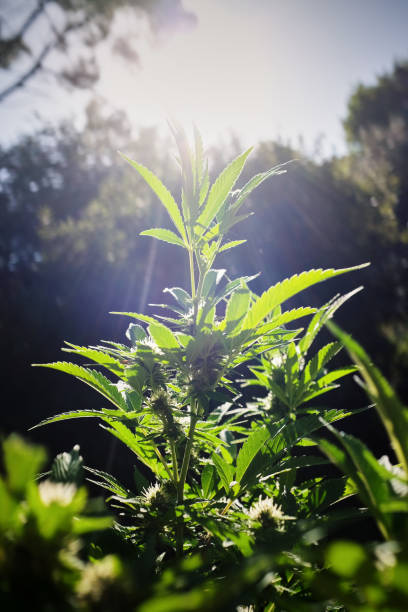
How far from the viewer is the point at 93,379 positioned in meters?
0.55

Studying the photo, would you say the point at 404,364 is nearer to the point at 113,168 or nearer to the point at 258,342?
the point at 258,342

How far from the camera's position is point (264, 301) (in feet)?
1.58

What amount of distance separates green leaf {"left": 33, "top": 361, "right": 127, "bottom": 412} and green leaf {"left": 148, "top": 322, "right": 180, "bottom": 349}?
133mm

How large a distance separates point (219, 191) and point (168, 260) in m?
4.41

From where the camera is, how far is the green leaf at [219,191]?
542 millimetres

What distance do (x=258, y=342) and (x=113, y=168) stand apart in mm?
11337

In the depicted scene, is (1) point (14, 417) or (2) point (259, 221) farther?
(2) point (259, 221)

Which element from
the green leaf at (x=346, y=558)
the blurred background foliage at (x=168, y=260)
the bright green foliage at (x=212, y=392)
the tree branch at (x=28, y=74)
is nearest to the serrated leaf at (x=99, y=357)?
the bright green foliage at (x=212, y=392)

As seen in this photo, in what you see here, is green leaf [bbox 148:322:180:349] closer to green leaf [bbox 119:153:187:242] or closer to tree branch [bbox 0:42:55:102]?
green leaf [bbox 119:153:187:242]

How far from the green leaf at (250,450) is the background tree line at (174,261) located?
3.47 meters

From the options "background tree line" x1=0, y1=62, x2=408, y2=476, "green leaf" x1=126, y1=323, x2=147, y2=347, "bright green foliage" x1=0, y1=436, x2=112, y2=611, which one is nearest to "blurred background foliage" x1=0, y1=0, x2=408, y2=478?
"background tree line" x1=0, y1=62, x2=408, y2=476

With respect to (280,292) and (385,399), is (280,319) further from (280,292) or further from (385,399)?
(385,399)

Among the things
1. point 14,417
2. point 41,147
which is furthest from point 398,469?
point 41,147

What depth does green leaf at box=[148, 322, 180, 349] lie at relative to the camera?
1.56 feet
